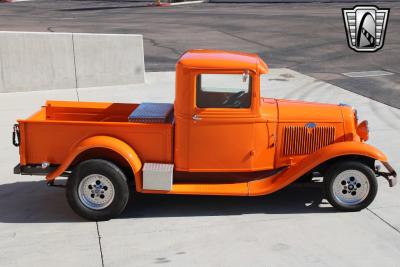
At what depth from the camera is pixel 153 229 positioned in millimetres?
7066

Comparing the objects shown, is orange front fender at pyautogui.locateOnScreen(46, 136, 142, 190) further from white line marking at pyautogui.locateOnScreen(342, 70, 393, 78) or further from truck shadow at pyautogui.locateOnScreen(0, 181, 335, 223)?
white line marking at pyautogui.locateOnScreen(342, 70, 393, 78)

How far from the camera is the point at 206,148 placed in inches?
289

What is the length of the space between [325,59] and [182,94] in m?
12.9

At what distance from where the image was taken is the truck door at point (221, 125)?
7.20m

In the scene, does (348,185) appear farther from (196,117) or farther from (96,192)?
(96,192)

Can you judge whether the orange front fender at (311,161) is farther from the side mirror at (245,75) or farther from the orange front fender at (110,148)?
the orange front fender at (110,148)

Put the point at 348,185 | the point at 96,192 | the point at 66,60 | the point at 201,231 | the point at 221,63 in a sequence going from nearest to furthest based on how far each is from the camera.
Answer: the point at 201,231, the point at 221,63, the point at 96,192, the point at 348,185, the point at 66,60

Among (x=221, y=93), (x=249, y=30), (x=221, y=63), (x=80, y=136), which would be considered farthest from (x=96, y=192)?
(x=249, y=30)

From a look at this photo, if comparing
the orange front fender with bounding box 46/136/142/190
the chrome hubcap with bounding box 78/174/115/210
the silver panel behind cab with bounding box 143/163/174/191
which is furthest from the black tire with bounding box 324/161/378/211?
the chrome hubcap with bounding box 78/174/115/210

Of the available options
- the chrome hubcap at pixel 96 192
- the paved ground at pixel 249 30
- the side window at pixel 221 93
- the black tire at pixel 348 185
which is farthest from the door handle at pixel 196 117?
the paved ground at pixel 249 30

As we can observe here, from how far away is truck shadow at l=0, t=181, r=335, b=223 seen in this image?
7.50 m

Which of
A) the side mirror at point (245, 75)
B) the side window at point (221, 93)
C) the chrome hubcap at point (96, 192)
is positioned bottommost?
the chrome hubcap at point (96, 192)

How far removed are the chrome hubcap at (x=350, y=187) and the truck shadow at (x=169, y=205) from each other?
11.3 inches

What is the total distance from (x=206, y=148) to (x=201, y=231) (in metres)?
1.06
